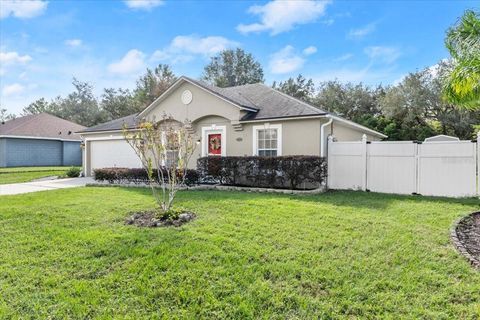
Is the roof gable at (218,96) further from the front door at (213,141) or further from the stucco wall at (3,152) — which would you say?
the stucco wall at (3,152)

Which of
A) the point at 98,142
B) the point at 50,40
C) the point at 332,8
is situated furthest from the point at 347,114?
the point at 50,40

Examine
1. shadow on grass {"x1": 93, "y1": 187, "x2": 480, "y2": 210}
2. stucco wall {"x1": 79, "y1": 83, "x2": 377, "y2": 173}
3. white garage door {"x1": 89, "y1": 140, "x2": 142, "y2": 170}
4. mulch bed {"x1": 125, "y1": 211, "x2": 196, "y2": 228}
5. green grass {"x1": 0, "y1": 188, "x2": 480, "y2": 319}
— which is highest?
stucco wall {"x1": 79, "y1": 83, "x2": 377, "y2": 173}

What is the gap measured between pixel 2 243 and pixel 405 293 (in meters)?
6.47

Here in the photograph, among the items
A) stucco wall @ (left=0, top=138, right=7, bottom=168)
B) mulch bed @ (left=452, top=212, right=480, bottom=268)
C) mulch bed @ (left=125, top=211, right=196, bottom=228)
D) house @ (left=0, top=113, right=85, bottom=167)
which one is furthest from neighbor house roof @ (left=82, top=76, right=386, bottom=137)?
stucco wall @ (left=0, top=138, right=7, bottom=168)

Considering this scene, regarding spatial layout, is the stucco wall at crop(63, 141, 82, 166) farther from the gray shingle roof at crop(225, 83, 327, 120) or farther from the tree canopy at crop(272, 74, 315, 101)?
the tree canopy at crop(272, 74, 315, 101)

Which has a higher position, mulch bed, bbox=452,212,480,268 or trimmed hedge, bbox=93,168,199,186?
trimmed hedge, bbox=93,168,199,186

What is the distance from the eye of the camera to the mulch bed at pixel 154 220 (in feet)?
20.8

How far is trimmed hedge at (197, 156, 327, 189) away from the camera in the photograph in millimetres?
10977

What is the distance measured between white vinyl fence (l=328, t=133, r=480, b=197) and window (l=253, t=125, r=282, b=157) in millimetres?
2110

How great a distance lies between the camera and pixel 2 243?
554 centimetres

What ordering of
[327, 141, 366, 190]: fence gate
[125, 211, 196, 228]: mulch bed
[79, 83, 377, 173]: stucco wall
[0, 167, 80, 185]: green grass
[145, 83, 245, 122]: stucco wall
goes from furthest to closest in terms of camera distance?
[0, 167, 80, 185]: green grass, [145, 83, 245, 122]: stucco wall, [79, 83, 377, 173]: stucco wall, [327, 141, 366, 190]: fence gate, [125, 211, 196, 228]: mulch bed

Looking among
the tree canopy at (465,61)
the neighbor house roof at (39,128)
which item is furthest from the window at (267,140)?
the neighbor house roof at (39,128)

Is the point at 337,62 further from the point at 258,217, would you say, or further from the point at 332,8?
the point at 258,217

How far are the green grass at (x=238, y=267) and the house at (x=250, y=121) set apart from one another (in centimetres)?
553
